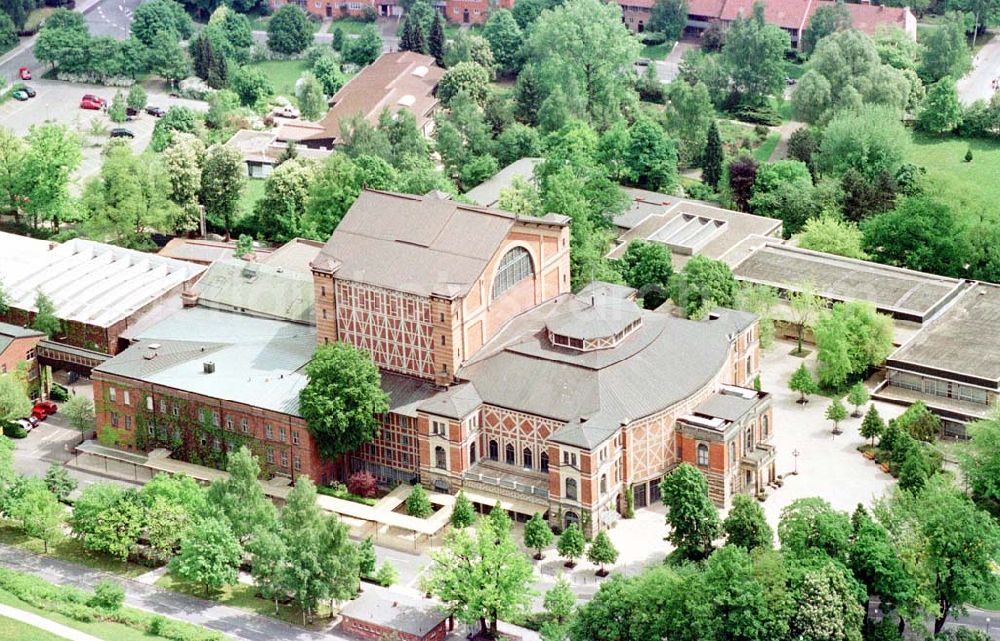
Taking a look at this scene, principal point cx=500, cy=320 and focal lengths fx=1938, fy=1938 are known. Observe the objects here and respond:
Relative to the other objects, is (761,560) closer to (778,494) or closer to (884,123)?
(778,494)

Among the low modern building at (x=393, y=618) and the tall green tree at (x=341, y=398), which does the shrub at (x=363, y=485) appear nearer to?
the tall green tree at (x=341, y=398)

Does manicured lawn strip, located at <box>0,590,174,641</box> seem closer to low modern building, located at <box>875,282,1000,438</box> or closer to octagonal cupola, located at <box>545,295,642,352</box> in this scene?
octagonal cupola, located at <box>545,295,642,352</box>

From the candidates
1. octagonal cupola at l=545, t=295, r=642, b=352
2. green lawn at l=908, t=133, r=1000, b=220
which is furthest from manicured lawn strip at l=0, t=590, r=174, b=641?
green lawn at l=908, t=133, r=1000, b=220

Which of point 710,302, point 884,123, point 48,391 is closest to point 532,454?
point 710,302

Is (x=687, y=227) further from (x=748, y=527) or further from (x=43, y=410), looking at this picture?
(x=43, y=410)

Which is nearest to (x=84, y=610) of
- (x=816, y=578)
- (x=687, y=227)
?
(x=816, y=578)

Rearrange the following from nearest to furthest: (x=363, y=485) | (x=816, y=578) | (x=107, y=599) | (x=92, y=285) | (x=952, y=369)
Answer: (x=816, y=578) → (x=107, y=599) → (x=363, y=485) → (x=952, y=369) → (x=92, y=285)

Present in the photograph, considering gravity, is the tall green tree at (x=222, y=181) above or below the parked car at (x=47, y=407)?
above

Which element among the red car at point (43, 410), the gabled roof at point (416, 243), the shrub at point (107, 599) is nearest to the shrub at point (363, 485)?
the gabled roof at point (416, 243)
